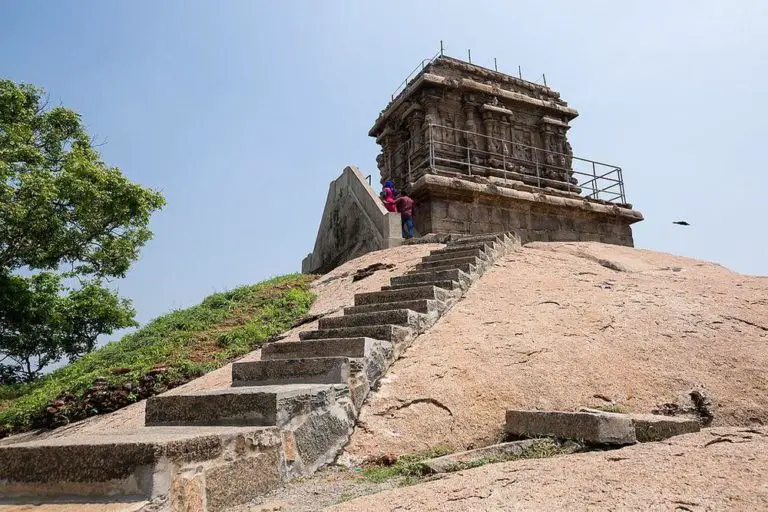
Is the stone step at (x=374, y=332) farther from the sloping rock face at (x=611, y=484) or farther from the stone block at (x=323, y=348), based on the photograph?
the sloping rock face at (x=611, y=484)

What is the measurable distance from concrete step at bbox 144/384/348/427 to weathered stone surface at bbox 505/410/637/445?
4.78 feet

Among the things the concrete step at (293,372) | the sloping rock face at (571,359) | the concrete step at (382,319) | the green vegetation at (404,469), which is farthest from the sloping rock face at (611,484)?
the concrete step at (382,319)

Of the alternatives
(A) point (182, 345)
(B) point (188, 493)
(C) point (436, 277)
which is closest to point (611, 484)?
(B) point (188, 493)

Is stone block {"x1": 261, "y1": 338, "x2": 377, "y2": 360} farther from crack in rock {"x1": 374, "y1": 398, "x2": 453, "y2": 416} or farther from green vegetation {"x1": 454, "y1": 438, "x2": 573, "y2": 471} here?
green vegetation {"x1": 454, "y1": 438, "x2": 573, "y2": 471}

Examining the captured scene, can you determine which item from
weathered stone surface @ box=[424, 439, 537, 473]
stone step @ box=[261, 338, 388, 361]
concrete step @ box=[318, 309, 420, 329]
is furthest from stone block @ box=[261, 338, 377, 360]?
weathered stone surface @ box=[424, 439, 537, 473]

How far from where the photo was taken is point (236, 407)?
3.23 meters

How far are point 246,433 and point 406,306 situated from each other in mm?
3205

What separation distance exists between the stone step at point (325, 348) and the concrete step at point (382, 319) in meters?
0.64

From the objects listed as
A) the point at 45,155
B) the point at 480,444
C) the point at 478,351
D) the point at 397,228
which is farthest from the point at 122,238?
the point at 480,444

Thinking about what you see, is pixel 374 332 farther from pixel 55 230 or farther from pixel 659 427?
pixel 55 230

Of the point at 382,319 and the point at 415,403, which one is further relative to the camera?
the point at 382,319

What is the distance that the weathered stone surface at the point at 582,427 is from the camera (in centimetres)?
327

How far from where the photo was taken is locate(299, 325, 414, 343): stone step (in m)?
4.93

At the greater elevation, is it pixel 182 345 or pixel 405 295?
pixel 405 295
